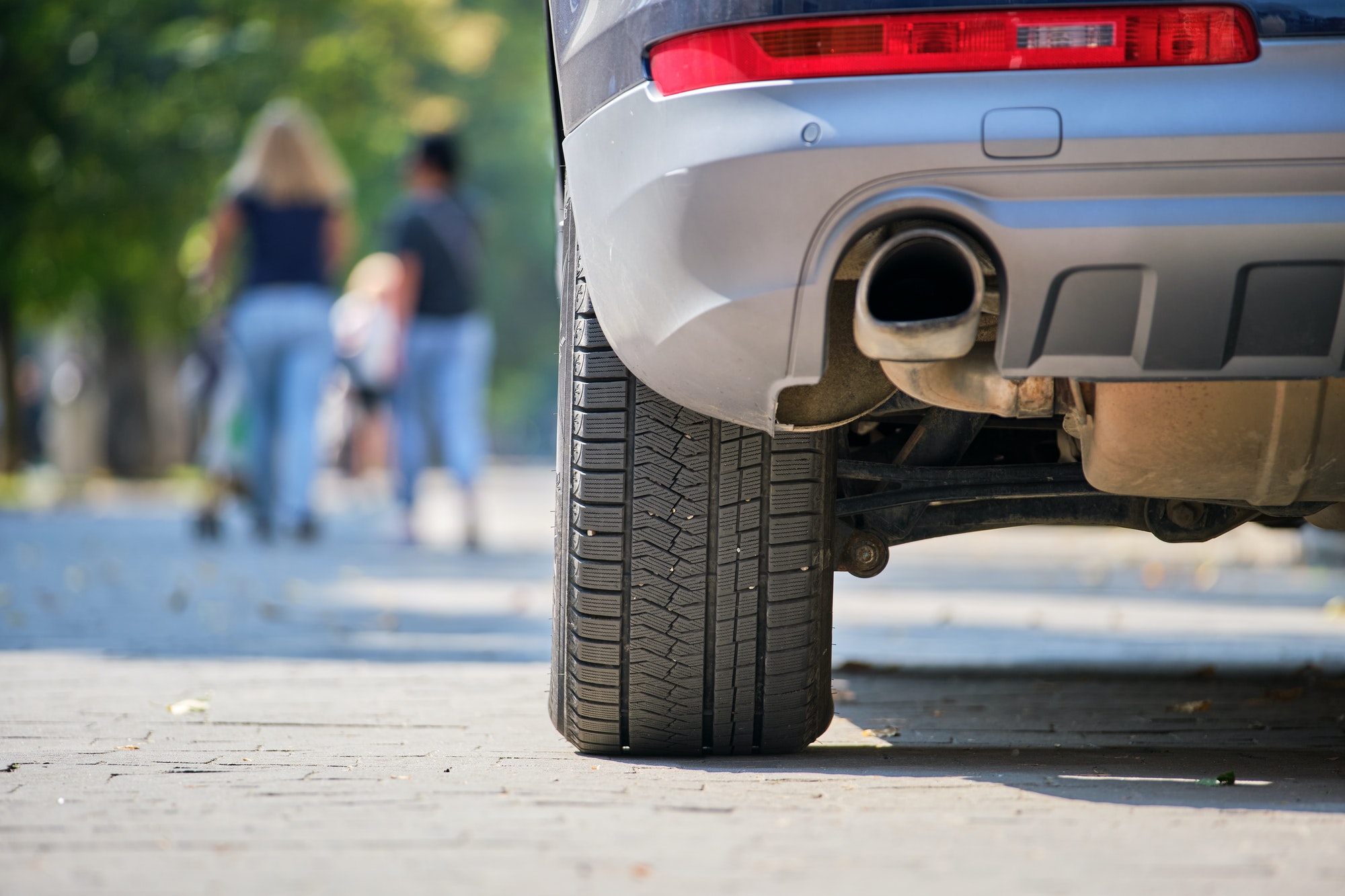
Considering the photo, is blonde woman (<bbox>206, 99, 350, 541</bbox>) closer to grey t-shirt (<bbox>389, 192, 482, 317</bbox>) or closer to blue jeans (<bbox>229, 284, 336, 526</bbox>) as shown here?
blue jeans (<bbox>229, 284, 336, 526</bbox>)

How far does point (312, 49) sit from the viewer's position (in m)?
17.1

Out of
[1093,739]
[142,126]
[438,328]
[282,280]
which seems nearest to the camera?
[1093,739]

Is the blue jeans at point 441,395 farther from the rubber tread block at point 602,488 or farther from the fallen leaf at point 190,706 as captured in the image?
the rubber tread block at point 602,488

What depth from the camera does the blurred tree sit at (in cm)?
1484

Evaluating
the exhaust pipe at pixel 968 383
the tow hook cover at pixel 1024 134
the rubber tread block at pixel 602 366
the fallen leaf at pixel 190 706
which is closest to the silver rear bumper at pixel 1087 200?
the tow hook cover at pixel 1024 134

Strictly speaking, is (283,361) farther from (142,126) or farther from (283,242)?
(142,126)

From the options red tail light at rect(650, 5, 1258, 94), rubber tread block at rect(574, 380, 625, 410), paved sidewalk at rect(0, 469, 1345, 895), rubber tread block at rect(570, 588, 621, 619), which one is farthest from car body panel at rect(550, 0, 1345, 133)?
paved sidewalk at rect(0, 469, 1345, 895)

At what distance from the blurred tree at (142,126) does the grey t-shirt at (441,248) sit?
1813 millimetres

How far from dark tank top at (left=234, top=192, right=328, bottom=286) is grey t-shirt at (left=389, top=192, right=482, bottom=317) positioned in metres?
0.52

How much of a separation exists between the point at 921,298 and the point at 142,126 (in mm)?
13797

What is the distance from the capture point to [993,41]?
2479mm

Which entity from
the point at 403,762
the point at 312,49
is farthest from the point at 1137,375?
the point at 312,49

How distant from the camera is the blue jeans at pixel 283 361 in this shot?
9.41 metres

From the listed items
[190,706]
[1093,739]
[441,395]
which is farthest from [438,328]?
[1093,739]
